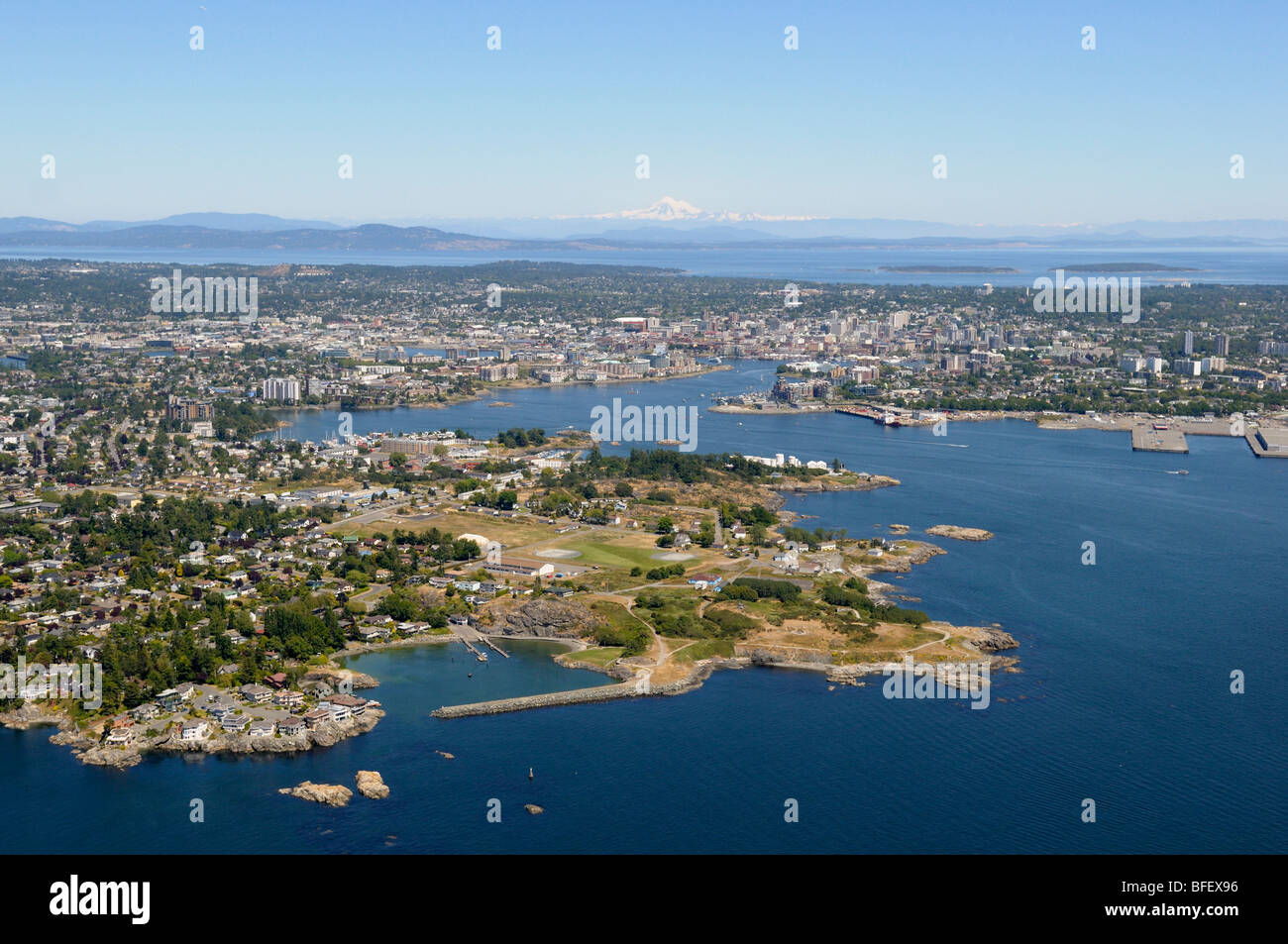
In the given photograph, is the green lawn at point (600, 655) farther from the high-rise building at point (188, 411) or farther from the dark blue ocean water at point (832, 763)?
the high-rise building at point (188, 411)

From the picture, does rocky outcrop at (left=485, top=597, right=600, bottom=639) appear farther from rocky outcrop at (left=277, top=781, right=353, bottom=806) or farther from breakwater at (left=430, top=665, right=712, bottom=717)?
rocky outcrop at (left=277, top=781, right=353, bottom=806)

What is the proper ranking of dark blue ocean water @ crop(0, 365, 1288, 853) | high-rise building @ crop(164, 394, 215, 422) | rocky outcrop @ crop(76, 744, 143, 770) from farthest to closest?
high-rise building @ crop(164, 394, 215, 422) < rocky outcrop @ crop(76, 744, 143, 770) < dark blue ocean water @ crop(0, 365, 1288, 853)

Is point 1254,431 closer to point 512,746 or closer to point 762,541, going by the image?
point 762,541

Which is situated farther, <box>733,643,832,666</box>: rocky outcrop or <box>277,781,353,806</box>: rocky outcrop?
<box>733,643,832,666</box>: rocky outcrop

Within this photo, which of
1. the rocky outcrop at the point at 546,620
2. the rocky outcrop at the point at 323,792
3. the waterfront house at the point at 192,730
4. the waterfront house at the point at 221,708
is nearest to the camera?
the rocky outcrop at the point at 323,792

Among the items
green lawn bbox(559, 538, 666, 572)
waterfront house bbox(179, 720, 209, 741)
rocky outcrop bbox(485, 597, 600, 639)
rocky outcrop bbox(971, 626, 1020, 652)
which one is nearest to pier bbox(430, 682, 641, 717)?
rocky outcrop bbox(485, 597, 600, 639)

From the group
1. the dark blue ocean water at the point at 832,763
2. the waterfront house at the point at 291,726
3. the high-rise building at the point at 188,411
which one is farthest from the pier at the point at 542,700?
the high-rise building at the point at 188,411

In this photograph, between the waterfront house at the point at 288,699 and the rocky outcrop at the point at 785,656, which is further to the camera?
the rocky outcrop at the point at 785,656

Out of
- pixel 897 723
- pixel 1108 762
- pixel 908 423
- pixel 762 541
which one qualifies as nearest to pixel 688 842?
pixel 897 723
